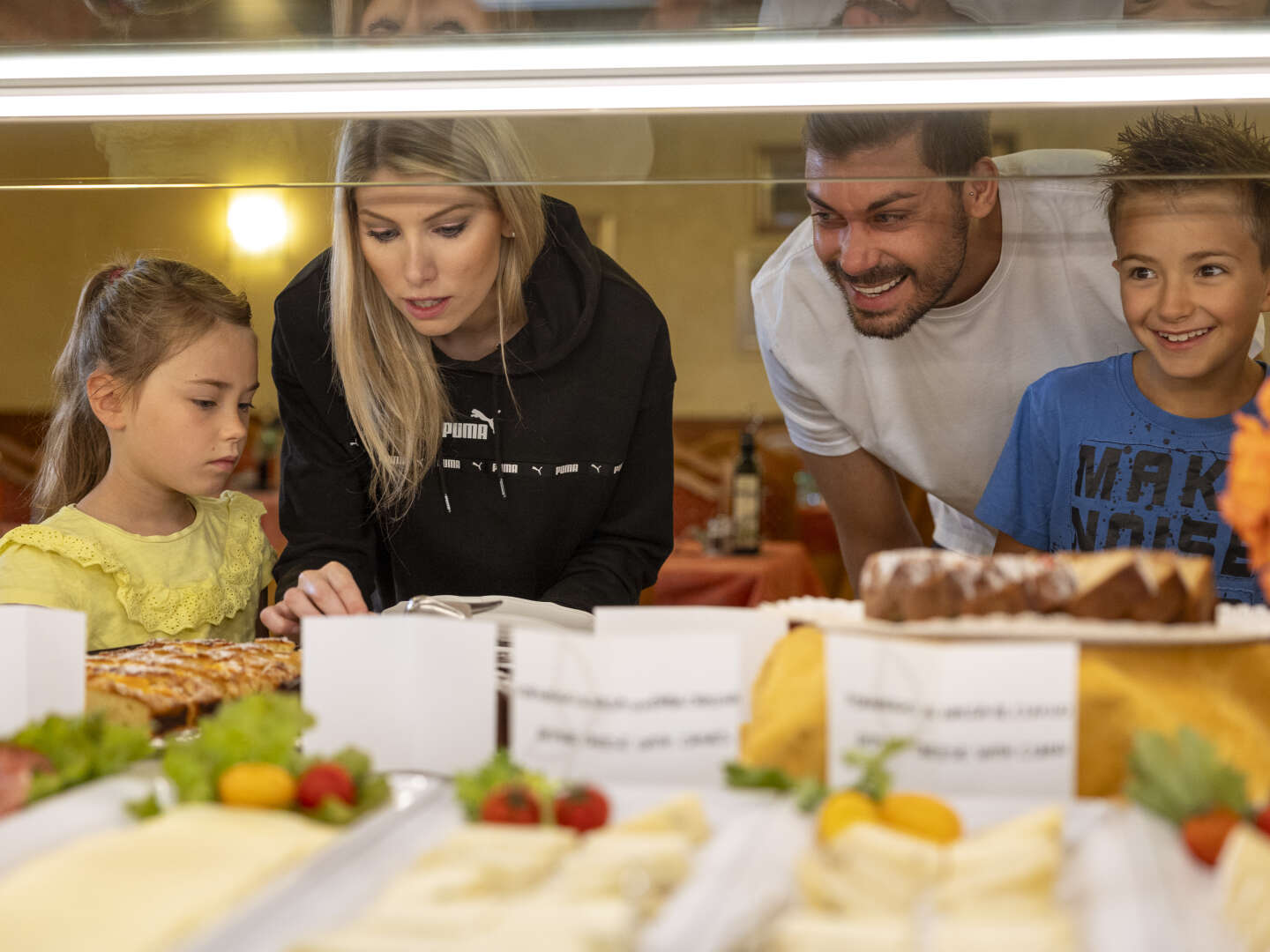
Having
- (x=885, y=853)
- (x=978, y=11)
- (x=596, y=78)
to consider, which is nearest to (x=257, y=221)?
(x=596, y=78)

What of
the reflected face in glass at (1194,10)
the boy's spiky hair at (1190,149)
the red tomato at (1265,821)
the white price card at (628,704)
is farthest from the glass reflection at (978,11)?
the red tomato at (1265,821)

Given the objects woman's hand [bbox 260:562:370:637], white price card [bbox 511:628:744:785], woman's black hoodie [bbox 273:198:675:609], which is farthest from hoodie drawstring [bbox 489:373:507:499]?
white price card [bbox 511:628:744:785]

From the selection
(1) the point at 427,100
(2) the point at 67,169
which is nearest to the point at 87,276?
(2) the point at 67,169

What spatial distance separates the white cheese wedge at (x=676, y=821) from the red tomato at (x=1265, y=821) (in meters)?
0.38

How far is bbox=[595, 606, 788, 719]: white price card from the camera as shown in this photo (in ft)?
3.62

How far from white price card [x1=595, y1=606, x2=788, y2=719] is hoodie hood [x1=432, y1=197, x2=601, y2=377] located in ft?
2.50

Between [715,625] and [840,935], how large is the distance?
1.64 ft

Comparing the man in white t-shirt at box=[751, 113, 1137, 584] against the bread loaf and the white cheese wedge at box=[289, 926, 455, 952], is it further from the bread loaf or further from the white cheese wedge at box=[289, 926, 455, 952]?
the white cheese wedge at box=[289, 926, 455, 952]

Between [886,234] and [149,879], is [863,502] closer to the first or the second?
[886,234]

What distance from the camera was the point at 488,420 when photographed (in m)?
1.83

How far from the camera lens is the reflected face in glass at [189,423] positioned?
1.76 metres

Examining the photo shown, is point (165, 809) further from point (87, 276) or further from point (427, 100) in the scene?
point (87, 276)

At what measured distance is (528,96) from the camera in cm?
127

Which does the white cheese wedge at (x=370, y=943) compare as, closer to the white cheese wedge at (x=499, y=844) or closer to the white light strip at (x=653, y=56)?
the white cheese wedge at (x=499, y=844)
